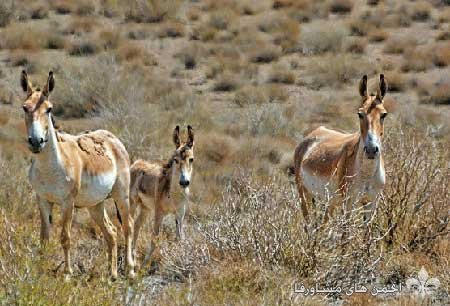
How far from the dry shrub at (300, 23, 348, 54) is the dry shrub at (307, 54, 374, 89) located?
6.81 feet

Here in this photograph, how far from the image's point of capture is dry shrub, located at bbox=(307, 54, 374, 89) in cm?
2809

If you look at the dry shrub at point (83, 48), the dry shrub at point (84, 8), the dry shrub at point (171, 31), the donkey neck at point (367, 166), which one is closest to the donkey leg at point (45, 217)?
the donkey neck at point (367, 166)

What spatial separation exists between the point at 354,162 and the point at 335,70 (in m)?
18.3

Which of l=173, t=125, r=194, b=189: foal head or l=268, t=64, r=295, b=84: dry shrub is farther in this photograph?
l=268, t=64, r=295, b=84: dry shrub

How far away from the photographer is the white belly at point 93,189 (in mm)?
10750

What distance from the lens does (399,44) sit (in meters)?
32.8

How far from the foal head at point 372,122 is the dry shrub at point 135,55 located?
67.2 ft

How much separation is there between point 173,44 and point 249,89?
289 inches

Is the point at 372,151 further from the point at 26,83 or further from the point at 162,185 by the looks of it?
the point at 162,185

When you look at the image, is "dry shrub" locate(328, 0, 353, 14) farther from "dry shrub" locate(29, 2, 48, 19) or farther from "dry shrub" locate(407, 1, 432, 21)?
"dry shrub" locate(29, 2, 48, 19)

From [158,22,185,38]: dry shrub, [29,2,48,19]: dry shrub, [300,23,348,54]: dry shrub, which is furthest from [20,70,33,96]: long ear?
[29,2,48,19]: dry shrub

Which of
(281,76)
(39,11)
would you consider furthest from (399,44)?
(39,11)

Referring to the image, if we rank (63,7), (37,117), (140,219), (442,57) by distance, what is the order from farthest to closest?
(63,7) → (442,57) → (140,219) → (37,117)

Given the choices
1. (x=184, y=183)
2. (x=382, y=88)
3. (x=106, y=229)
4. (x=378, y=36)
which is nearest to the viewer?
(x=382, y=88)
